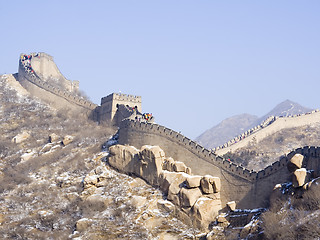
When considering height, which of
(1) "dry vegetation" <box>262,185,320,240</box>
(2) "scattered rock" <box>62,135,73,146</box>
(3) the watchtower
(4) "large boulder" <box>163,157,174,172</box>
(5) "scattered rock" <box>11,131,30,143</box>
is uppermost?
(3) the watchtower

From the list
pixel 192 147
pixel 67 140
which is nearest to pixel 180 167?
pixel 192 147

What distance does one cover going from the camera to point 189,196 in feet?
125

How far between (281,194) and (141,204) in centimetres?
1107

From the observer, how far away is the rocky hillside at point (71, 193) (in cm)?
3759

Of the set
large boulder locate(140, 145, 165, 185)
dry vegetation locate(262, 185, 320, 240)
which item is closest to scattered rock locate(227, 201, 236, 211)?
dry vegetation locate(262, 185, 320, 240)

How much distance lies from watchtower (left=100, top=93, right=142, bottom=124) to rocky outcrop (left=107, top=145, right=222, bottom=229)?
1040cm

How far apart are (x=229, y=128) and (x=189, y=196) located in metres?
123

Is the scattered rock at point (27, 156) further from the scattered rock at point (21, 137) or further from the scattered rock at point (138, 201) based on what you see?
the scattered rock at point (138, 201)

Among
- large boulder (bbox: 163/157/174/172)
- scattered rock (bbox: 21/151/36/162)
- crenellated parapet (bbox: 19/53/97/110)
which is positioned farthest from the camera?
crenellated parapet (bbox: 19/53/97/110)

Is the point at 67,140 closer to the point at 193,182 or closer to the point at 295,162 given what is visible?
the point at 193,182

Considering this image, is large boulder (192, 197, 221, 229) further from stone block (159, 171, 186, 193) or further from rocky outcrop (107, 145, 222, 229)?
stone block (159, 171, 186, 193)

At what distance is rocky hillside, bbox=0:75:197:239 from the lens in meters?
37.6

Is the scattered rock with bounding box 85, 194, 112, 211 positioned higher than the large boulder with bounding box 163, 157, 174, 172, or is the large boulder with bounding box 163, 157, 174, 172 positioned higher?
the large boulder with bounding box 163, 157, 174, 172

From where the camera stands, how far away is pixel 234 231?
34.8 meters
